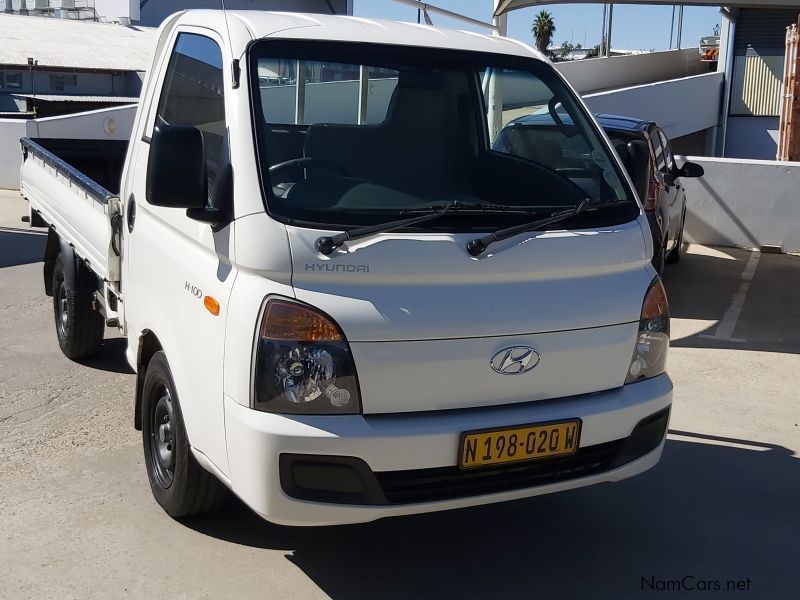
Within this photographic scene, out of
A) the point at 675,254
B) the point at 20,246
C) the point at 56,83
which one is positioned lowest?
the point at 20,246

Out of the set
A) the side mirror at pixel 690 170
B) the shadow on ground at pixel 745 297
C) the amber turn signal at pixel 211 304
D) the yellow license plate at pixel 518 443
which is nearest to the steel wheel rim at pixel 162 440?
the amber turn signal at pixel 211 304

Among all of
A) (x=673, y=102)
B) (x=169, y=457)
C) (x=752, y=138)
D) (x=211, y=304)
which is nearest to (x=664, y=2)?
(x=169, y=457)

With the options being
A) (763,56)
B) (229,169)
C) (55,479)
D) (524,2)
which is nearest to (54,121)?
(524,2)

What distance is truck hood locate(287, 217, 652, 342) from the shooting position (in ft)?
11.0

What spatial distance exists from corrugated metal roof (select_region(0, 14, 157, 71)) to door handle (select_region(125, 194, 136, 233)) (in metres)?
44.3

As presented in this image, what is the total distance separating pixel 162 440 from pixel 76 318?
2447mm

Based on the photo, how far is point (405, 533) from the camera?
427 cm

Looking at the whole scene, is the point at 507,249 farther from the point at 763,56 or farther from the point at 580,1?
the point at 763,56

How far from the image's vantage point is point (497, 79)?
4.54 metres

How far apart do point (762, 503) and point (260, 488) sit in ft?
8.60

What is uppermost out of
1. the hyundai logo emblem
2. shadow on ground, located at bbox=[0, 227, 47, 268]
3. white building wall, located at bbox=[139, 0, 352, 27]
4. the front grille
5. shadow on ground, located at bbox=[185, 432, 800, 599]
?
white building wall, located at bbox=[139, 0, 352, 27]

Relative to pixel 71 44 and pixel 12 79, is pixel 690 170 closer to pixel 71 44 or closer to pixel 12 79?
pixel 12 79

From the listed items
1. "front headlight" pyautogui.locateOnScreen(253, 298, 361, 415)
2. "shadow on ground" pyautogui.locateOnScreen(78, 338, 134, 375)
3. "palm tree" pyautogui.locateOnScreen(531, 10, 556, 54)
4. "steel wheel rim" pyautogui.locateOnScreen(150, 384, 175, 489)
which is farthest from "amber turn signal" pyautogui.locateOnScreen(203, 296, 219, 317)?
"palm tree" pyautogui.locateOnScreen(531, 10, 556, 54)

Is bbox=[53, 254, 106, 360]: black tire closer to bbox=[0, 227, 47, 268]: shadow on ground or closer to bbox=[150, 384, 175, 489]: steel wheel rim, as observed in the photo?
bbox=[150, 384, 175, 489]: steel wheel rim
